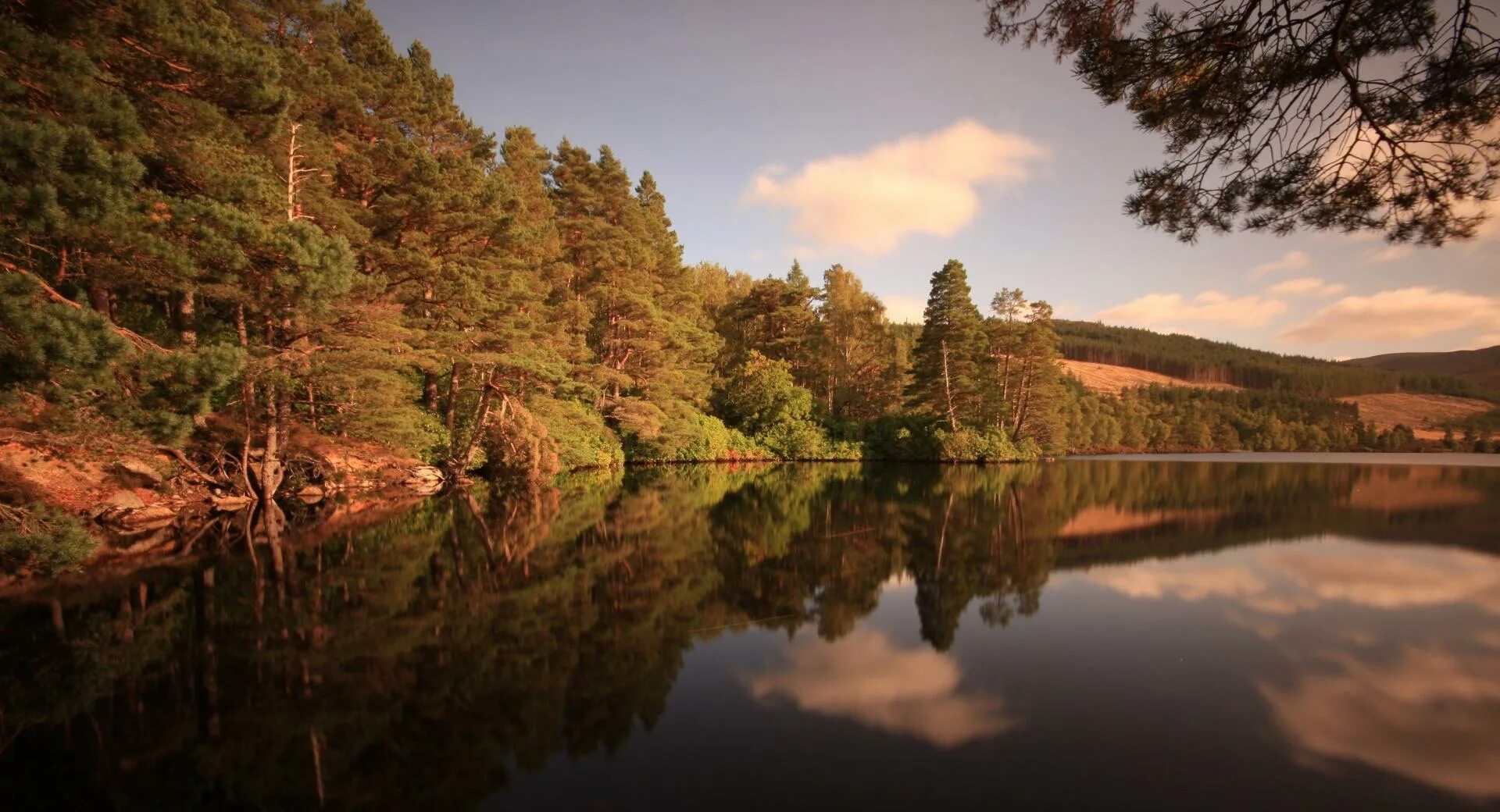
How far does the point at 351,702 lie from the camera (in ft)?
17.4

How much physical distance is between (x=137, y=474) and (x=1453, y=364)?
706ft

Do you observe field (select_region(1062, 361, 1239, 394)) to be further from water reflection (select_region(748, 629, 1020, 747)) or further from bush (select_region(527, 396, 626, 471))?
water reflection (select_region(748, 629, 1020, 747))

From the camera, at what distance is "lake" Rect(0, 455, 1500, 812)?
4246mm

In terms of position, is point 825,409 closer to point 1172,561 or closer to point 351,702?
point 1172,561

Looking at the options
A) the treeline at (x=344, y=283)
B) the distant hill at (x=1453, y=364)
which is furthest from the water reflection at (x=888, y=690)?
the distant hill at (x=1453, y=364)

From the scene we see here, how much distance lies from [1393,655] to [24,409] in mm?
19496

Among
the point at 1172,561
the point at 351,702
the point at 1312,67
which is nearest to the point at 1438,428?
the point at 1172,561

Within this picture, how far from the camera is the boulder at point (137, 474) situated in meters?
13.6

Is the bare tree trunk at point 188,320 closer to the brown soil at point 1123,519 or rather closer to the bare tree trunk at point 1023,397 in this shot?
the brown soil at point 1123,519

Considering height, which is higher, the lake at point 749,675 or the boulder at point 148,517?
the boulder at point 148,517

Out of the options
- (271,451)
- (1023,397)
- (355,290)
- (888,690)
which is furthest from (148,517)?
(1023,397)

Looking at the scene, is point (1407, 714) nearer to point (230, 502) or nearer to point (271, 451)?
point (271, 451)

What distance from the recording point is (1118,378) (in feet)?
327

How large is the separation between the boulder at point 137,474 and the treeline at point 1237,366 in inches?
4706
